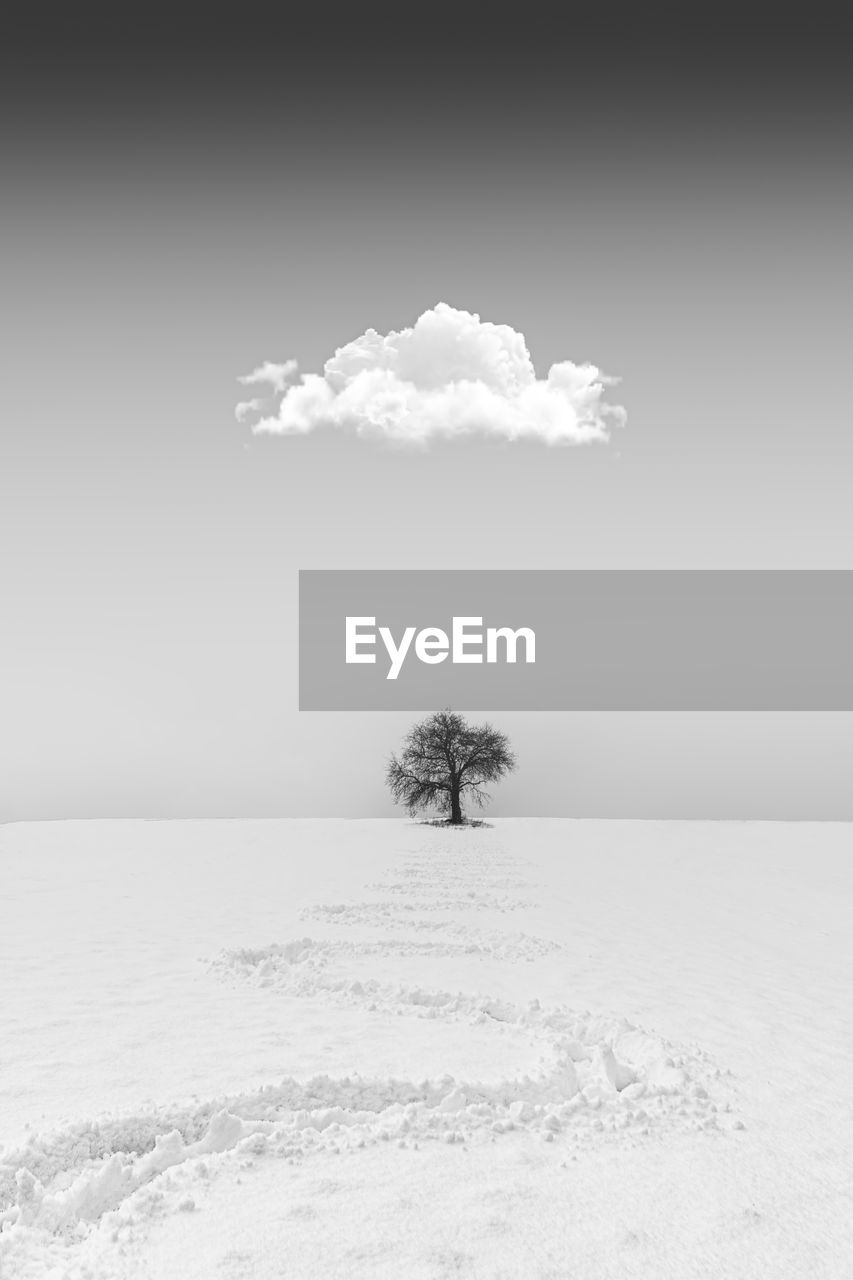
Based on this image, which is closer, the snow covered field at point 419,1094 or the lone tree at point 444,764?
the snow covered field at point 419,1094

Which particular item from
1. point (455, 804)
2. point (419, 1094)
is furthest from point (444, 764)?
point (419, 1094)

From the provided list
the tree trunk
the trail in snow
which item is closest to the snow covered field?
the trail in snow

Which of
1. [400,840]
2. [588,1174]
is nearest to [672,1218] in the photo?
[588,1174]

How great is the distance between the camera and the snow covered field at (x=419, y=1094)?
4.14 meters

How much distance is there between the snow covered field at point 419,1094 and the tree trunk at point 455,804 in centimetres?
2435

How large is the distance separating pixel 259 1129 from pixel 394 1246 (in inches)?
59.4

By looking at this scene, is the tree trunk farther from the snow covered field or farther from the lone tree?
the snow covered field

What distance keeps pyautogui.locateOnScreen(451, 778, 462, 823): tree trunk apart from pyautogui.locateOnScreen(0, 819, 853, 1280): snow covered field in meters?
24.3

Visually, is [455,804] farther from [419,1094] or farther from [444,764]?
[419,1094]

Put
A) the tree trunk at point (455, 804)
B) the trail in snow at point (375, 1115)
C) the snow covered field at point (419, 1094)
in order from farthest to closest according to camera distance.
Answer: the tree trunk at point (455, 804), the trail in snow at point (375, 1115), the snow covered field at point (419, 1094)

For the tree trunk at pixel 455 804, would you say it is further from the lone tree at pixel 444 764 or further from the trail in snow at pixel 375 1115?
the trail in snow at pixel 375 1115

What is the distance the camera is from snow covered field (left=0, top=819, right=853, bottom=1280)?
13.6ft

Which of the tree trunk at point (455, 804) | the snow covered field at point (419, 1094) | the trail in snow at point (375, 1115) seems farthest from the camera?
the tree trunk at point (455, 804)

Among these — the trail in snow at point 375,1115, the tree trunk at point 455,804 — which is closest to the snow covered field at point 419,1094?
the trail in snow at point 375,1115
